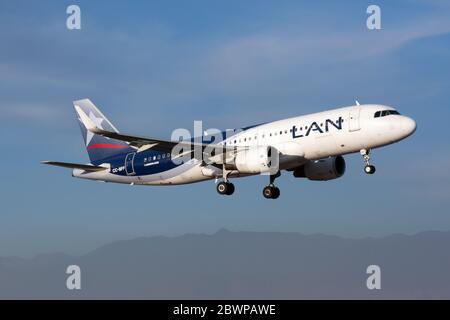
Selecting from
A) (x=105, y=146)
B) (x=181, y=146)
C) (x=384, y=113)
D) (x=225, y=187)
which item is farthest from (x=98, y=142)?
(x=384, y=113)

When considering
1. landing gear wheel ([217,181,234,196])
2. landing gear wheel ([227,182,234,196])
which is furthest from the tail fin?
landing gear wheel ([227,182,234,196])

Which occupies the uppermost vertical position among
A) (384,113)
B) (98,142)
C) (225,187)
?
(98,142)

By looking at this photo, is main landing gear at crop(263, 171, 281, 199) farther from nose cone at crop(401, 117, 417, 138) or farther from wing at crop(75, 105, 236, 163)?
nose cone at crop(401, 117, 417, 138)

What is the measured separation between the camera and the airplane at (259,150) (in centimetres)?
4578

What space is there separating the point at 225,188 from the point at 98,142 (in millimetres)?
15208

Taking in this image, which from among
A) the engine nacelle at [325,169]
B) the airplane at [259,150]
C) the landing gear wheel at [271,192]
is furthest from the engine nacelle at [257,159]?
the engine nacelle at [325,169]

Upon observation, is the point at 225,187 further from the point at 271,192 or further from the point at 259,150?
the point at 259,150

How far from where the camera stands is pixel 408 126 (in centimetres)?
4509

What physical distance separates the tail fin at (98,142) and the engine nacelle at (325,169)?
13.5 m

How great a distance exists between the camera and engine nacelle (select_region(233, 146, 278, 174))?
47.9m

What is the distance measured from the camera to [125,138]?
4659 cm
